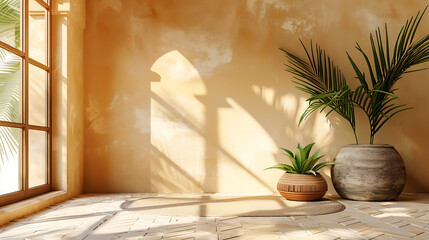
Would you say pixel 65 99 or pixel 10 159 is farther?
pixel 65 99

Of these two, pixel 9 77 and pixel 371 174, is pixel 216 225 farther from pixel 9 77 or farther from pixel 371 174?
pixel 9 77

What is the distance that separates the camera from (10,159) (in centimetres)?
300

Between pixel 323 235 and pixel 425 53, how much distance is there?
2.49m

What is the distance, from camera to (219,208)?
3365 mm

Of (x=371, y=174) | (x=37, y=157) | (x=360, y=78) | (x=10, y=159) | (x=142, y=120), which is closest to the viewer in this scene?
(x=10, y=159)

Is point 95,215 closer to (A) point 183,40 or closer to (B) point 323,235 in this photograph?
(B) point 323,235

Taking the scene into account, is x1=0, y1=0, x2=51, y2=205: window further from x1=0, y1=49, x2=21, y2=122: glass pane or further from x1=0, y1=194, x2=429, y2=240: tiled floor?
x1=0, y1=194, x2=429, y2=240: tiled floor

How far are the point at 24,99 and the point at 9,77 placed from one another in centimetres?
26

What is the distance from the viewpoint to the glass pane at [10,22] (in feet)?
9.73

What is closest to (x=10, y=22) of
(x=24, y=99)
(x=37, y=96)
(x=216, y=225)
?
(x=24, y=99)

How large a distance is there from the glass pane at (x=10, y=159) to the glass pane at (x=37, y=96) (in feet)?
1.42

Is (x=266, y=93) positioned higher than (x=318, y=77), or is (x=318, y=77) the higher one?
(x=318, y=77)

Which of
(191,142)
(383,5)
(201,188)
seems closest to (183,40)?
(191,142)

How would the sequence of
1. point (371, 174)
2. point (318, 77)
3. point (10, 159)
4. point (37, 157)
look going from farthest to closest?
point (318, 77) → point (371, 174) → point (37, 157) → point (10, 159)
